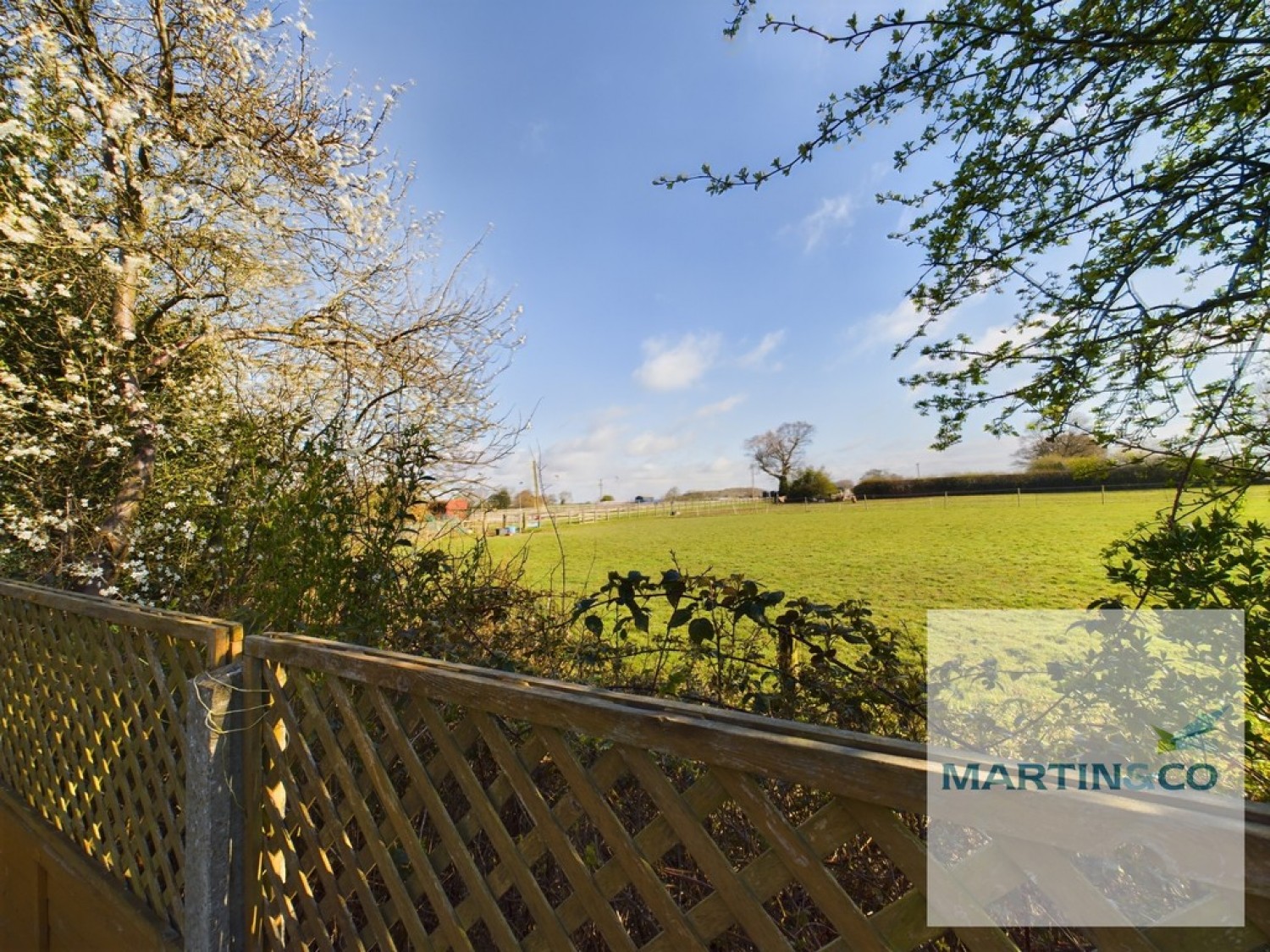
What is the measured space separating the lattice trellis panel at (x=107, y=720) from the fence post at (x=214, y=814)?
4.7 inches

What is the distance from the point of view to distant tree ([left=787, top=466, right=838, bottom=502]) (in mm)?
40625

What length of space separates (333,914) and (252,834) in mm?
390

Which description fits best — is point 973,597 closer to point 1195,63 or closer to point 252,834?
point 1195,63

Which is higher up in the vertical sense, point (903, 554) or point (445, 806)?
point (445, 806)

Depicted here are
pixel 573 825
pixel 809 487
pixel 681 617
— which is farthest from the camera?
pixel 809 487

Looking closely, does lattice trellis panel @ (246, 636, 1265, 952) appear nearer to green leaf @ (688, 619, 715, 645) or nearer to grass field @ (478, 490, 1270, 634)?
green leaf @ (688, 619, 715, 645)

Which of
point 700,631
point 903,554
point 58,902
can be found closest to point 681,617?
point 700,631

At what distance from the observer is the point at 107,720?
2.07 meters

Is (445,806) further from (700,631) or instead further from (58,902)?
(58,902)

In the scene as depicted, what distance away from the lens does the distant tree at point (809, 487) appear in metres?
40.6

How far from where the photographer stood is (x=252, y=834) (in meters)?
1.55

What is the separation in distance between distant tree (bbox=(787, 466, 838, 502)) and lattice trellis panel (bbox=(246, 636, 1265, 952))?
132ft

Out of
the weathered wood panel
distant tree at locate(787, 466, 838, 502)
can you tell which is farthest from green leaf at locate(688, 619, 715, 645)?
distant tree at locate(787, 466, 838, 502)

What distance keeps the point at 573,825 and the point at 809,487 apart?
139 ft
